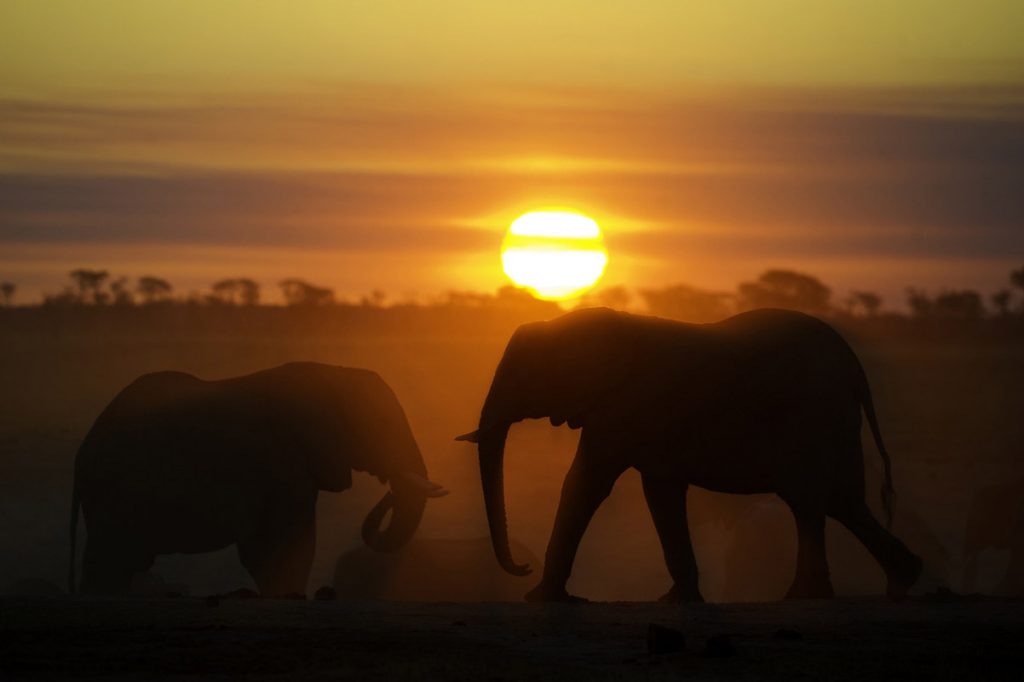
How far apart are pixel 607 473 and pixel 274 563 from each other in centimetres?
304

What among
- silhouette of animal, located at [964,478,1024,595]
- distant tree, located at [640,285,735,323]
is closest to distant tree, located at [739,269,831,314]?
distant tree, located at [640,285,735,323]

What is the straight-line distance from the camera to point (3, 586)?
1998 centimetres

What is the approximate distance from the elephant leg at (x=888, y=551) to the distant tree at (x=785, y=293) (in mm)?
55745

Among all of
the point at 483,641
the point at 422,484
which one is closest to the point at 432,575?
the point at 422,484

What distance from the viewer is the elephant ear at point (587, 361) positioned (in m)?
13.2

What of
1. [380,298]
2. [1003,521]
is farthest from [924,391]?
[380,298]

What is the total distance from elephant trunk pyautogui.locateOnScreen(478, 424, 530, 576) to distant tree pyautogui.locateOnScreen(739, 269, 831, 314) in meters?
56.0

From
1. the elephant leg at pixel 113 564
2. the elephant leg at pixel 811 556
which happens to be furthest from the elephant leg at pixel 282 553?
the elephant leg at pixel 811 556

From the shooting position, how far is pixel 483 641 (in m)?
10.4

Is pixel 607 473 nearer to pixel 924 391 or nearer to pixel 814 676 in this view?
pixel 814 676

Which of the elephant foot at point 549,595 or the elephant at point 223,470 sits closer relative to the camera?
the elephant foot at point 549,595

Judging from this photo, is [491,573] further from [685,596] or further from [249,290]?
[249,290]

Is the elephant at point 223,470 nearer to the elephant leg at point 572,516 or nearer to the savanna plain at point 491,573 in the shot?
the savanna plain at point 491,573

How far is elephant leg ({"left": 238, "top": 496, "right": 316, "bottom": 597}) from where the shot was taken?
14805mm
